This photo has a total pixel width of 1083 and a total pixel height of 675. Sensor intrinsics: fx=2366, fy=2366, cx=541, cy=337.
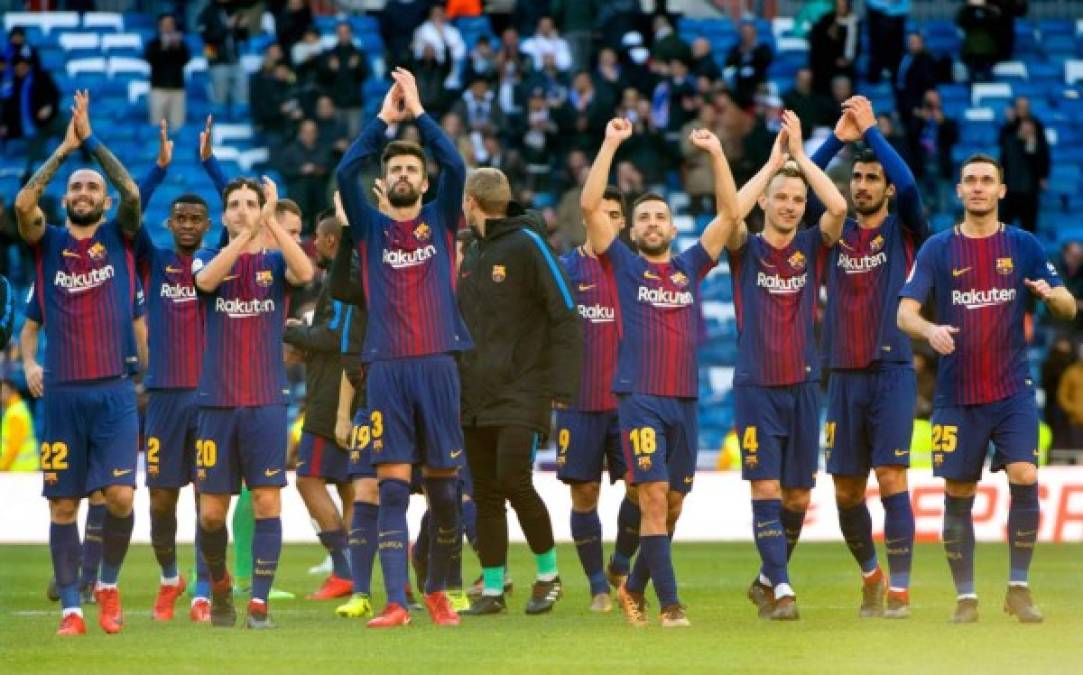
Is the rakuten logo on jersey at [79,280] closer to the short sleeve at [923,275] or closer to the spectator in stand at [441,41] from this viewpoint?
the short sleeve at [923,275]

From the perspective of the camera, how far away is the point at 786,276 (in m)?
13.6

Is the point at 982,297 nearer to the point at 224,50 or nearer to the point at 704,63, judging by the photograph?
the point at 704,63

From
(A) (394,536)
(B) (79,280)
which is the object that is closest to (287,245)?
(B) (79,280)

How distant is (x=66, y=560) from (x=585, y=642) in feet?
9.90

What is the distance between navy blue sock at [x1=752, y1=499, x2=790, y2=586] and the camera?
526 inches

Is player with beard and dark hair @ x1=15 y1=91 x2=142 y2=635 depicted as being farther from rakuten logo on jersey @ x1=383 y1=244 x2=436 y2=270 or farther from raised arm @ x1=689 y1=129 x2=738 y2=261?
raised arm @ x1=689 y1=129 x2=738 y2=261

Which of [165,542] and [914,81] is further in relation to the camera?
[914,81]

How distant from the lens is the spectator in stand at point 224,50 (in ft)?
99.7

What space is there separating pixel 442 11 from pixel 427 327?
17.6 metres

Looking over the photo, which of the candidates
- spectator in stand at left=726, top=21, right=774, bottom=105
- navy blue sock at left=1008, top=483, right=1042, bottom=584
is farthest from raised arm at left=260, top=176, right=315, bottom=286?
spectator in stand at left=726, top=21, right=774, bottom=105

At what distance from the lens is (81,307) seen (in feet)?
43.3

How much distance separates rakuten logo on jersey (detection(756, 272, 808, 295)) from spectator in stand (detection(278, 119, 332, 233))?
14223mm

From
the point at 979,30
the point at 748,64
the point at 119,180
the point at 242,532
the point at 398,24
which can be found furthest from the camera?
the point at 979,30

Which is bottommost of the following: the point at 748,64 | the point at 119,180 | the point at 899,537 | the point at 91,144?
the point at 899,537
